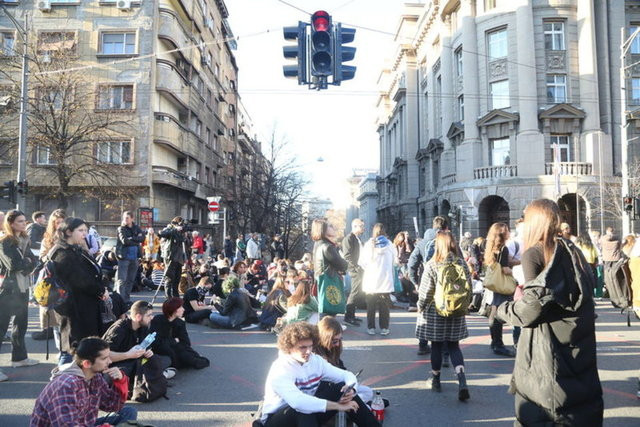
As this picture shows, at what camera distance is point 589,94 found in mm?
31656

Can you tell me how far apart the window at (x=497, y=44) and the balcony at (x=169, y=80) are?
2159cm

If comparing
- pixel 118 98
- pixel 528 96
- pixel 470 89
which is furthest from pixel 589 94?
pixel 118 98

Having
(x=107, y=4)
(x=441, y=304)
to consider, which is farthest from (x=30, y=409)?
(x=107, y=4)

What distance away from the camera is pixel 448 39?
39.2 m

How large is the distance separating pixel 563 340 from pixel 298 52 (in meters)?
7.88

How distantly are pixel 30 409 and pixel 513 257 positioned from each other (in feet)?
20.9

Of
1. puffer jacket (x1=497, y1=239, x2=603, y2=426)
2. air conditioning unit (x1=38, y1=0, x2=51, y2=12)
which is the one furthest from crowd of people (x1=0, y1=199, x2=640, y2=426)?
air conditioning unit (x1=38, y1=0, x2=51, y2=12)

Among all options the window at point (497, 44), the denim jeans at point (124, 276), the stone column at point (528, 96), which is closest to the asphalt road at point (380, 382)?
the denim jeans at point (124, 276)

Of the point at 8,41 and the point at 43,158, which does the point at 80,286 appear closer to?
the point at 43,158

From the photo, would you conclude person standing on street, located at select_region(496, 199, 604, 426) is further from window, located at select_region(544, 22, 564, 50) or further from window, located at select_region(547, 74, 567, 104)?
window, located at select_region(544, 22, 564, 50)

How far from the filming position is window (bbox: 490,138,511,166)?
33.4 meters

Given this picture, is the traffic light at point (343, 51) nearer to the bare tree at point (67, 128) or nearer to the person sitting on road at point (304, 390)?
the person sitting on road at point (304, 390)

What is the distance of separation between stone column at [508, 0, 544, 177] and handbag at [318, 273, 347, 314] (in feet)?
88.5

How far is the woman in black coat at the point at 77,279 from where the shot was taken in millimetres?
4926
